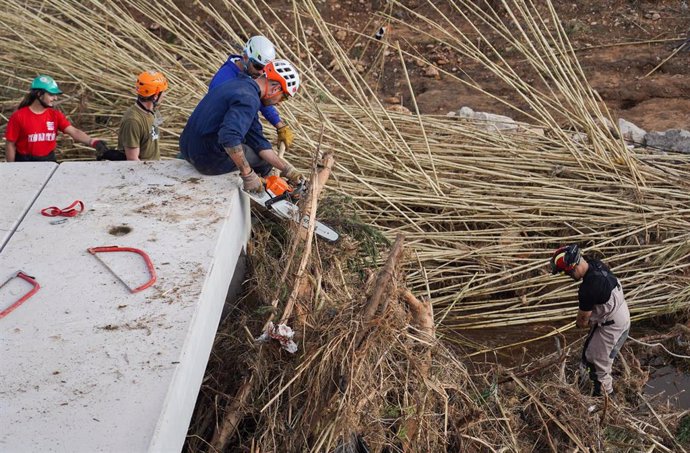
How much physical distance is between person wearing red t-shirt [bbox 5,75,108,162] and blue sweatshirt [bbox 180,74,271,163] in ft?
3.88

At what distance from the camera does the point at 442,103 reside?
8.82 m

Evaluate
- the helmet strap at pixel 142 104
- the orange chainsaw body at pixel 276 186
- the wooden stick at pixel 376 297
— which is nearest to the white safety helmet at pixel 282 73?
the orange chainsaw body at pixel 276 186

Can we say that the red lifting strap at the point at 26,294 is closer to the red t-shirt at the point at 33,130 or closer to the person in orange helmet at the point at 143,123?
the person in orange helmet at the point at 143,123

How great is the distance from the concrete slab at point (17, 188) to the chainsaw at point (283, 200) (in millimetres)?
1112

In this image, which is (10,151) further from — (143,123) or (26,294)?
(26,294)

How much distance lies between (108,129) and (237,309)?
285cm

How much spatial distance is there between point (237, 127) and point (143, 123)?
43.5 inches

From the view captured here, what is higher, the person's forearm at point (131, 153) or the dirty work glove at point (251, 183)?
the dirty work glove at point (251, 183)

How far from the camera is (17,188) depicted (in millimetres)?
4309

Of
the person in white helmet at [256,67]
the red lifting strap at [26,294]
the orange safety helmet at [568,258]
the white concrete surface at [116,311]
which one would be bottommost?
the orange safety helmet at [568,258]

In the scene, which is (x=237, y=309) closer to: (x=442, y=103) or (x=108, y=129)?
(x=108, y=129)

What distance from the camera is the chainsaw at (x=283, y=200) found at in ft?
14.4

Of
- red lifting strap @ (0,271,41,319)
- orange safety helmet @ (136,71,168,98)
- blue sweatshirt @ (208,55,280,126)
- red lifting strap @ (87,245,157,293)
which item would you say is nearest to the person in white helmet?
blue sweatshirt @ (208,55,280,126)

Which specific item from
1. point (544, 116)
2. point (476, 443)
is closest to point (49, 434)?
point (476, 443)
